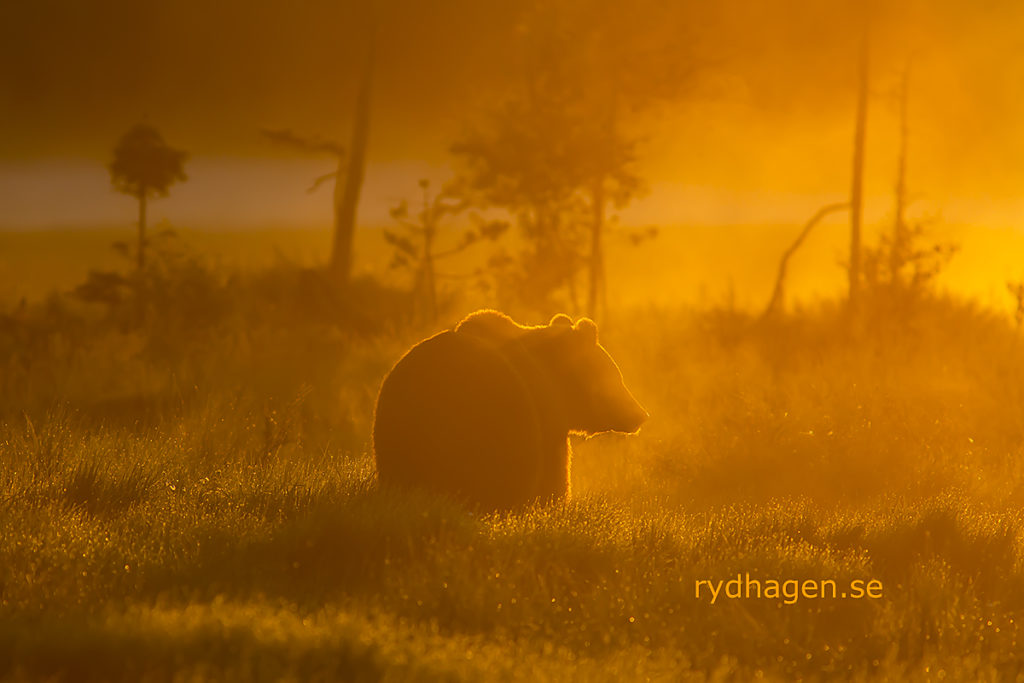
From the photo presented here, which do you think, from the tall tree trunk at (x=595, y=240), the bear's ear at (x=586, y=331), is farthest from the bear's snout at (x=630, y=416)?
the tall tree trunk at (x=595, y=240)

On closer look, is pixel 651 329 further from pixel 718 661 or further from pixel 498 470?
pixel 718 661

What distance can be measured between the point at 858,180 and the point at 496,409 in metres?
14.5

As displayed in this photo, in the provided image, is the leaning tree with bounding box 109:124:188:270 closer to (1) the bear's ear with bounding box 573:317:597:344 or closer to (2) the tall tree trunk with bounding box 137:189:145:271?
(2) the tall tree trunk with bounding box 137:189:145:271

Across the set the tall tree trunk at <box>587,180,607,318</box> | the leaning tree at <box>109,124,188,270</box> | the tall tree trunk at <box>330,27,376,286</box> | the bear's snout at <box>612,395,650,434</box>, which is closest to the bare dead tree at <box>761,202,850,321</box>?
the tall tree trunk at <box>587,180,607,318</box>

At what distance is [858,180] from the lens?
20078mm

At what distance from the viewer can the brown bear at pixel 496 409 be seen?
7277mm

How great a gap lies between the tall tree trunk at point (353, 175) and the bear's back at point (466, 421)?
52.3ft

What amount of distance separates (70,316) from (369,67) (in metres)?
7.41

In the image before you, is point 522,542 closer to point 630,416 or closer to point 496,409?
point 496,409

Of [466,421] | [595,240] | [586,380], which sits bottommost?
[466,421]

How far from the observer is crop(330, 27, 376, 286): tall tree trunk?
76.2ft

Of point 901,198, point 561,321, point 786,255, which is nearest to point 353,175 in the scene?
point 786,255

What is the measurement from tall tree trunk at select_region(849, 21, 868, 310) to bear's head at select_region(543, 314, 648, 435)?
1329 centimetres

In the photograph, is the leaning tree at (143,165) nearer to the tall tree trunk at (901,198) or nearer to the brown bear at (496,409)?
the tall tree trunk at (901,198)
